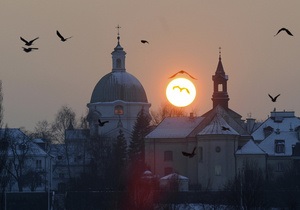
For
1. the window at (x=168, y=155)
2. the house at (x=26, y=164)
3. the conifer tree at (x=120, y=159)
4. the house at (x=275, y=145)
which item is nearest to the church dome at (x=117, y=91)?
the conifer tree at (x=120, y=159)

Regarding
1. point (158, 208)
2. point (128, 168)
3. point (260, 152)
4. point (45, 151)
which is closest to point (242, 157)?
point (260, 152)

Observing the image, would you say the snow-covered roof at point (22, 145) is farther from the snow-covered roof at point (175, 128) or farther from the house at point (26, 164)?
the snow-covered roof at point (175, 128)

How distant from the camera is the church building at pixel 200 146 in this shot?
432 feet

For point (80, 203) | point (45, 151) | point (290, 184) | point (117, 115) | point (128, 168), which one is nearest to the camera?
point (80, 203)

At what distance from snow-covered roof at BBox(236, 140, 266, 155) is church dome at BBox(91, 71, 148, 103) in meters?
46.7

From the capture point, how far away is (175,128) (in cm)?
13925

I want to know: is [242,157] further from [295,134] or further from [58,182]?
[58,182]

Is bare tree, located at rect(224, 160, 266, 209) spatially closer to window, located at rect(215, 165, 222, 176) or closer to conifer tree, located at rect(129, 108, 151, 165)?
window, located at rect(215, 165, 222, 176)

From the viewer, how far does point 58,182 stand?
153 meters

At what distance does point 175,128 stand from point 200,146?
569 centimetres

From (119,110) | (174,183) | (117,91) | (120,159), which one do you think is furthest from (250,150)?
(117,91)

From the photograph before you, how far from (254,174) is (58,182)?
3710cm

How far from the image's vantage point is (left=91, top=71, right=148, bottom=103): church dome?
17850cm

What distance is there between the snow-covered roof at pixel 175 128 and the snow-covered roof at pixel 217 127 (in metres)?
4.16
